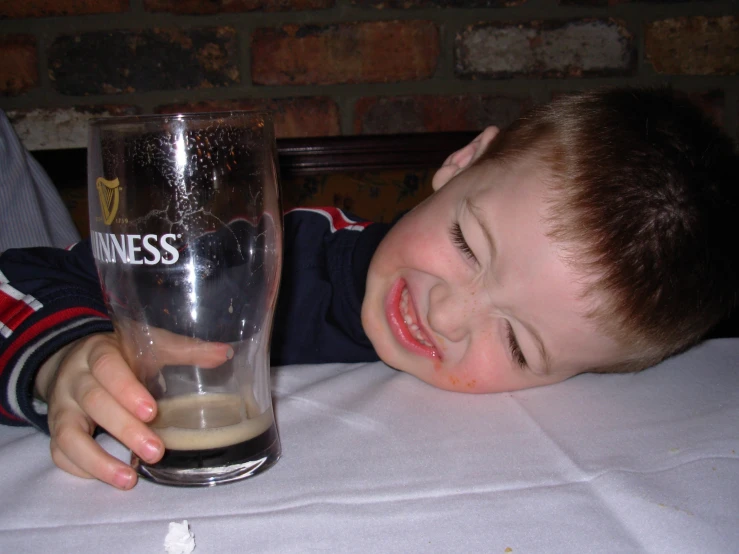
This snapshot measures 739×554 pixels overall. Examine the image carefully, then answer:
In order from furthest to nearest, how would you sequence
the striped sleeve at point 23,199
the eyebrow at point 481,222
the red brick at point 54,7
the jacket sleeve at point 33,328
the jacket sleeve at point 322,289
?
the red brick at point 54,7
the striped sleeve at point 23,199
the jacket sleeve at point 322,289
the eyebrow at point 481,222
the jacket sleeve at point 33,328

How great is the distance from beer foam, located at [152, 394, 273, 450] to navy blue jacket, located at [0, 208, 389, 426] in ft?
0.43

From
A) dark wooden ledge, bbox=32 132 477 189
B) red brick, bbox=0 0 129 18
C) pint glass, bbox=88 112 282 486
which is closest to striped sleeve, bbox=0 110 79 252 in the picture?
dark wooden ledge, bbox=32 132 477 189

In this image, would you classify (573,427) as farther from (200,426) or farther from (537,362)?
(200,426)

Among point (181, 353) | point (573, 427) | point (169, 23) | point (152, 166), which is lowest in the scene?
point (573, 427)

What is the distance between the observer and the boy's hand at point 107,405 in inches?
15.4

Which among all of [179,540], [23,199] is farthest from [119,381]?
[23,199]

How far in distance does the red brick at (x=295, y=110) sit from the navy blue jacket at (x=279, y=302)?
0.30 meters

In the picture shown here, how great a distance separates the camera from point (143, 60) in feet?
3.64

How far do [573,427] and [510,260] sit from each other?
0.15 m

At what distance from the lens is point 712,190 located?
594 millimetres

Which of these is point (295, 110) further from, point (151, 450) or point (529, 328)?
point (151, 450)

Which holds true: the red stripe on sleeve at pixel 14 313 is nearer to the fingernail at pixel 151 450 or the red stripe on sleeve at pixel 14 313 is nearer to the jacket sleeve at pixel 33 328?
the jacket sleeve at pixel 33 328

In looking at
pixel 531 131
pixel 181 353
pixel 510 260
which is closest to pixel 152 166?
pixel 181 353

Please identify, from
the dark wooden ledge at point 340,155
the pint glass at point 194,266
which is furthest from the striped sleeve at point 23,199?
the pint glass at point 194,266
